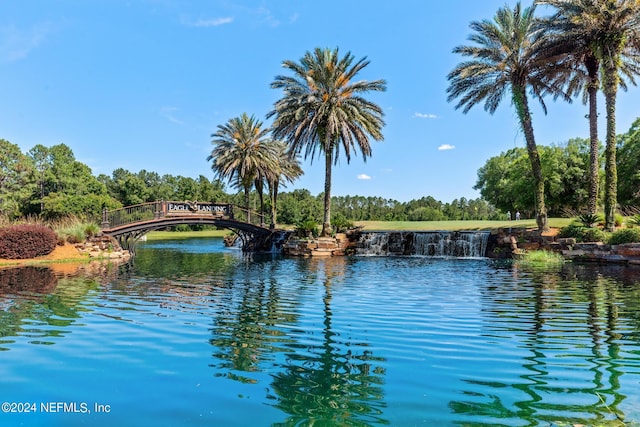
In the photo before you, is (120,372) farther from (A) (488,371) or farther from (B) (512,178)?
(B) (512,178)

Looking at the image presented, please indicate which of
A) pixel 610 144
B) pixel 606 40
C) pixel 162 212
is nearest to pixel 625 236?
pixel 610 144

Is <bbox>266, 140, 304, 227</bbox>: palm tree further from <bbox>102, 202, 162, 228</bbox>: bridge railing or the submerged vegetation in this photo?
the submerged vegetation

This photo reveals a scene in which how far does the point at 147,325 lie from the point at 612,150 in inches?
1016

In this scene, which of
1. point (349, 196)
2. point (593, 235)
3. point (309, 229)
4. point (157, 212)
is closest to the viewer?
point (593, 235)

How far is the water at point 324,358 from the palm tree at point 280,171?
29.3 metres

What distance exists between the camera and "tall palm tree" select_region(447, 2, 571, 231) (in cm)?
2569

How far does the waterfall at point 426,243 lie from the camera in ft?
89.9

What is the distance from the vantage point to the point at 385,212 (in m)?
83.9

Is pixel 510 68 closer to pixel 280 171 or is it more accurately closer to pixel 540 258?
pixel 540 258

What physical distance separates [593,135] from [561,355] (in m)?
24.1

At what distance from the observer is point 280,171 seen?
42.3 m

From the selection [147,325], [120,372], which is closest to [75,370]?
[120,372]

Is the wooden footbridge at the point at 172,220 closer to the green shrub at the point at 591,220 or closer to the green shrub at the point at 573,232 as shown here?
the green shrub at the point at 573,232

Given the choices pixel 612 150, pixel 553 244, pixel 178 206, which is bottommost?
pixel 553 244
